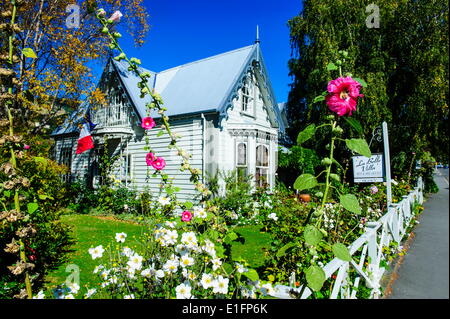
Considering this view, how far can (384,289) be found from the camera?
379 centimetres

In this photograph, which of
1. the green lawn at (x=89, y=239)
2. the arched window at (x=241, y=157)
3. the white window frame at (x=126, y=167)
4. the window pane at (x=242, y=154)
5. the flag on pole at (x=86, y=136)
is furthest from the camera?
the flag on pole at (x=86, y=136)

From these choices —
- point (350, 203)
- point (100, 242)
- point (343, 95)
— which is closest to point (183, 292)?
point (350, 203)

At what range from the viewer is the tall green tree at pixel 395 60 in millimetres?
12102

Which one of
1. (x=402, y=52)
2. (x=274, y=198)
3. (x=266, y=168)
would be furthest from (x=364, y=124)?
(x=274, y=198)

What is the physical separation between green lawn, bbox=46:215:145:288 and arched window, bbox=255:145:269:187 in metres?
5.21

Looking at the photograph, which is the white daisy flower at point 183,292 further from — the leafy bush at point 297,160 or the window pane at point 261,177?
the leafy bush at point 297,160

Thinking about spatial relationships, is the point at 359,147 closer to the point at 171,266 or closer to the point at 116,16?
the point at 171,266

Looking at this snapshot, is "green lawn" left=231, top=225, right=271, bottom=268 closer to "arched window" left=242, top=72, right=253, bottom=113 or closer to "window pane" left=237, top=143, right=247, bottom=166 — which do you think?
"window pane" left=237, top=143, right=247, bottom=166

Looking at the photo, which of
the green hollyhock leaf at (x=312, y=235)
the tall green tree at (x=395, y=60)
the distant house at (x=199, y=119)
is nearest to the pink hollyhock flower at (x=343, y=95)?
the green hollyhock leaf at (x=312, y=235)

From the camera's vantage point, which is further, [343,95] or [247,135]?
[247,135]

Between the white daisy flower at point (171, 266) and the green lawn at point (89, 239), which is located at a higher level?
the white daisy flower at point (171, 266)

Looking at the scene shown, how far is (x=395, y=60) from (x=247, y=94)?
7.78 meters

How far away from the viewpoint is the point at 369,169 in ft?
17.1

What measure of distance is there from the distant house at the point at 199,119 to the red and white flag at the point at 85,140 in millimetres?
423
